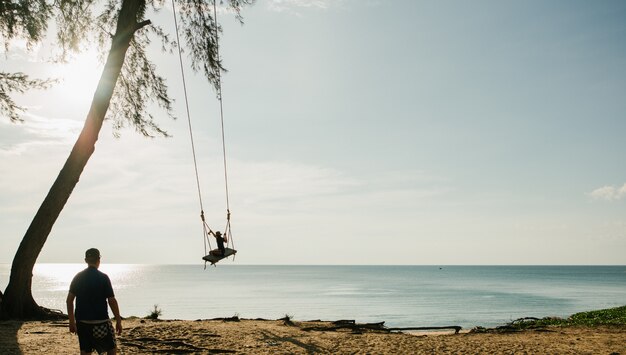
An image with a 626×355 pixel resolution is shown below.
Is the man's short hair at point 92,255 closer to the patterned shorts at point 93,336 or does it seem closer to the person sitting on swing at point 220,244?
the patterned shorts at point 93,336

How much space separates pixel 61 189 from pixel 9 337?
5.00 metres

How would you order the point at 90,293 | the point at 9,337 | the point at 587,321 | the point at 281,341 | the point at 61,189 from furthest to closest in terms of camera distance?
the point at 587,321, the point at 61,189, the point at 281,341, the point at 9,337, the point at 90,293

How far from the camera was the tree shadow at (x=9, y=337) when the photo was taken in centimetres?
911

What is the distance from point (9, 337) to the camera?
34.4 feet

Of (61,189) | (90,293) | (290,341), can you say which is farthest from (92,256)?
(61,189)

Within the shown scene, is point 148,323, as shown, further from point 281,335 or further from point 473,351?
point 473,351

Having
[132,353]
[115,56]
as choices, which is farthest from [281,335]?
[115,56]

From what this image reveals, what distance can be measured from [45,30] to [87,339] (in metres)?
12.8

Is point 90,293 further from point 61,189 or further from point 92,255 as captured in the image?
point 61,189

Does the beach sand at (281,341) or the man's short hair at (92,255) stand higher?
the man's short hair at (92,255)

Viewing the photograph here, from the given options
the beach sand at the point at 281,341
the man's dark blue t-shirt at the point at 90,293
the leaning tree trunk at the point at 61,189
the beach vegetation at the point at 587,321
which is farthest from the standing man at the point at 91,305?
the beach vegetation at the point at 587,321

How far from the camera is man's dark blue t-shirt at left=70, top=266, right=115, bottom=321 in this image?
20.8 feet

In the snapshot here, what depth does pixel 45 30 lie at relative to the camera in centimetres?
1517

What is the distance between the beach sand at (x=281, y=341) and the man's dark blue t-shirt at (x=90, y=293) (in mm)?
3475
